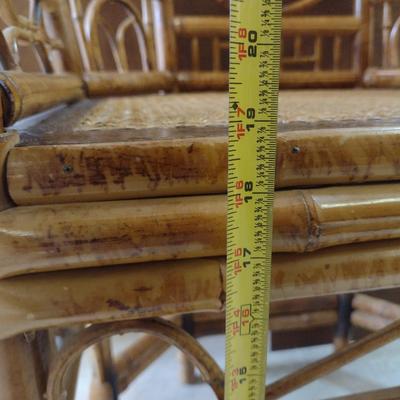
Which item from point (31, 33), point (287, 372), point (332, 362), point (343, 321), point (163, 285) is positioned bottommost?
point (287, 372)

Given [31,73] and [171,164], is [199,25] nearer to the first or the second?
[31,73]

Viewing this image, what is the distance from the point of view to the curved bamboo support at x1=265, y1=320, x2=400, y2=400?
0.40m

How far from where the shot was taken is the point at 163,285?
301 mm

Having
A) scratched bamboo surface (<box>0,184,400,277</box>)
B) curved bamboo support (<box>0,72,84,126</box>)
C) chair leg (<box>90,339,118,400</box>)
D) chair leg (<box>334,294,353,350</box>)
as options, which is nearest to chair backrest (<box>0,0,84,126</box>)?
curved bamboo support (<box>0,72,84,126</box>)

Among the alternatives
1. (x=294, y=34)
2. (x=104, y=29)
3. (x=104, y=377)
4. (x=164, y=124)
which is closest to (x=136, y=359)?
(x=104, y=377)

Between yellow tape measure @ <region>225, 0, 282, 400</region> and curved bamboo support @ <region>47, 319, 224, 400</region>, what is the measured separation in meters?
0.05

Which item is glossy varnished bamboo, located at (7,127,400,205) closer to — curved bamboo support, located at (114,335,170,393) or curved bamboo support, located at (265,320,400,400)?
curved bamboo support, located at (265,320,400,400)

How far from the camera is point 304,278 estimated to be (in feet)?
1.05

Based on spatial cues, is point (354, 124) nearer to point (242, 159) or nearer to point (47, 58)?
point (242, 159)

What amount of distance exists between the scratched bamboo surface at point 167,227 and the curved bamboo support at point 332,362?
0.46 ft

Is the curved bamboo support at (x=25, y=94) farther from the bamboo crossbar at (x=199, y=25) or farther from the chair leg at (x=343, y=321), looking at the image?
the chair leg at (x=343, y=321)

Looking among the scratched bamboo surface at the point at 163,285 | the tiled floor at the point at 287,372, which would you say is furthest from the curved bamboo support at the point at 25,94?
the tiled floor at the point at 287,372

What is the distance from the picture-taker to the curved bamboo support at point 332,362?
0.40m

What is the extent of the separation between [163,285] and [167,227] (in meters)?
0.05
